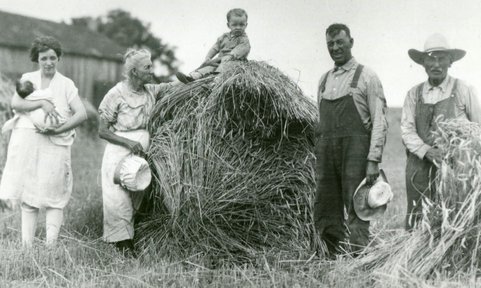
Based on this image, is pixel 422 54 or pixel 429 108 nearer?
pixel 429 108

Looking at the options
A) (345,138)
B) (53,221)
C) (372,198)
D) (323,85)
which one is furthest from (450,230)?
(53,221)

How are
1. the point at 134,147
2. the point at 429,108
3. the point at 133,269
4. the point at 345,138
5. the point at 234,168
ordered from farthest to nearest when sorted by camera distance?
the point at 134,147 → the point at 234,168 → the point at 345,138 → the point at 429,108 → the point at 133,269

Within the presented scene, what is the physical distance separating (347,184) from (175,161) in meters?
1.55

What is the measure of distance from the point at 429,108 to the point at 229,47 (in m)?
2.30

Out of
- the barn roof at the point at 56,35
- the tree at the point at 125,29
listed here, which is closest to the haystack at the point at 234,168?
the barn roof at the point at 56,35

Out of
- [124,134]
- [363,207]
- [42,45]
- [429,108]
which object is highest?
[42,45]

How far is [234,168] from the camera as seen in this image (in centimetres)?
545

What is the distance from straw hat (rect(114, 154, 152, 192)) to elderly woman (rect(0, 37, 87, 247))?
660 millimetres

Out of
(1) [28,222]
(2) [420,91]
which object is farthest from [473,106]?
(1) [28,222]

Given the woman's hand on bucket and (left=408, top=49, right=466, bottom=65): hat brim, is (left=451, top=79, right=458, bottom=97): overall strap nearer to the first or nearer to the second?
(left=408, top=49, right=466, bottom=65): hat brim

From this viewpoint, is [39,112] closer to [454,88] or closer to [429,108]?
[429,108]

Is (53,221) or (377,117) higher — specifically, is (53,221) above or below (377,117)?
below

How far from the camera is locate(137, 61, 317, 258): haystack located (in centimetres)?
538

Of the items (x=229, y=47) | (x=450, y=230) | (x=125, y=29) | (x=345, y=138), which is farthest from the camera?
(x=125, y=29)
